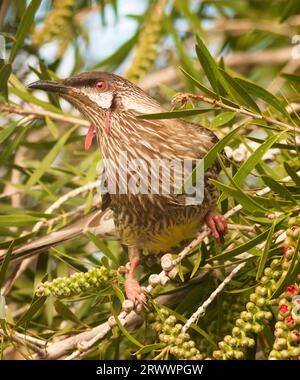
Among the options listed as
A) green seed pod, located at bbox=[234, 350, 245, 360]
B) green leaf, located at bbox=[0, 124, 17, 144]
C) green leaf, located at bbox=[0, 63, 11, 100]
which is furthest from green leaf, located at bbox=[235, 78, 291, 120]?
green leaf, located at bbox=[0, 124, 17, 144]

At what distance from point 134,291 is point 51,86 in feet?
3.07

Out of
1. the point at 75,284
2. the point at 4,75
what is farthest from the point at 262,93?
the point at 4,75

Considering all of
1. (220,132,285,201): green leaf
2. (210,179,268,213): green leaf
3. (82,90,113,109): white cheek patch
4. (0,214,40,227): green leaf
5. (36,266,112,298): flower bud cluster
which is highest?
(82,90,113,109): white cheek patch

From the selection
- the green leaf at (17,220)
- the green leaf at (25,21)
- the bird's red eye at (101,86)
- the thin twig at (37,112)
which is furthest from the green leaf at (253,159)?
the thin twig at (37,112)

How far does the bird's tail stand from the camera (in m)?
3.45

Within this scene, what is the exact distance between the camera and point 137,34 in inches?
180

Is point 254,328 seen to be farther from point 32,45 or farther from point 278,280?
point 32,45

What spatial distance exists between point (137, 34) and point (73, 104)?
50.2 inches

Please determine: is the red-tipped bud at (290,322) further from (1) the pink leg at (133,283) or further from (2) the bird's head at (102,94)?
(2) the bird's head at (102,94)

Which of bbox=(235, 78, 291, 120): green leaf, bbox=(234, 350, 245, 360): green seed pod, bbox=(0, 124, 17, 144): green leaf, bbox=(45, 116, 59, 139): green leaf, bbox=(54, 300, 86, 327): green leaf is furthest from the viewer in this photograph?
bbox=(45, 116, 59, 139): green leaf

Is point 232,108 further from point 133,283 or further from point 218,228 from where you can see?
point 133,283

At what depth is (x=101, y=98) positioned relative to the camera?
3365mm

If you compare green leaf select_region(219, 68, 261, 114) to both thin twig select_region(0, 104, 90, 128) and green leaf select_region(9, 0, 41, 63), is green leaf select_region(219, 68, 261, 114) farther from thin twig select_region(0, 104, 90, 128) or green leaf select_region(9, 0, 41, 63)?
thin twig select_region(0, 104, 90, 128)
